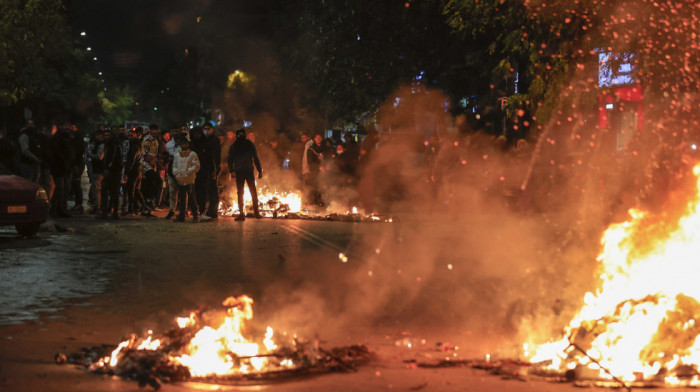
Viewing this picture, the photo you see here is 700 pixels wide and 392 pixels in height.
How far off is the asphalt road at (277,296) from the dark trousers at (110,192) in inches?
102

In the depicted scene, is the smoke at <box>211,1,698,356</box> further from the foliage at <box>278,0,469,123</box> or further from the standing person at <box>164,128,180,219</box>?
the standing person at <box>164,128,180,219</box>

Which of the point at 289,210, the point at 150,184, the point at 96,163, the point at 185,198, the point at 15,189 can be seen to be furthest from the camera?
the point at 289,210

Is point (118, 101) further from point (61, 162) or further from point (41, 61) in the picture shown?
point (61, 162)

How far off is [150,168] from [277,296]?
13.0 m

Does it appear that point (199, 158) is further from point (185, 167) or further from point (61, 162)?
point (61, 162)

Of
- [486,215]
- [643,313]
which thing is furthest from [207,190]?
[643,313]

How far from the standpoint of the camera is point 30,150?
1917 cm

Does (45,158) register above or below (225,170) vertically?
below

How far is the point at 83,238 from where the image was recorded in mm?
15609

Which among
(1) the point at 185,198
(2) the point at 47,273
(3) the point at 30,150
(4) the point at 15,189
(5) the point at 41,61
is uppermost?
(5) the point at 41,61

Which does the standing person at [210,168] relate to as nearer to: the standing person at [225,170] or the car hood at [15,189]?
the standing person at [225,170]

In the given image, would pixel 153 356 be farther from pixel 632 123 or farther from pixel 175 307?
pixel 632 123

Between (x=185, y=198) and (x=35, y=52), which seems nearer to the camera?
(x=185, y=198)

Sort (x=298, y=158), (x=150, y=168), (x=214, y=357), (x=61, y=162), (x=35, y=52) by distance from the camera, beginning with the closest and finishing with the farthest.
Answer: (x=214, y=357)
(x=61, y=162)
(x=150, y=168)
(x=298, y=158)
(x=35, y=52)
